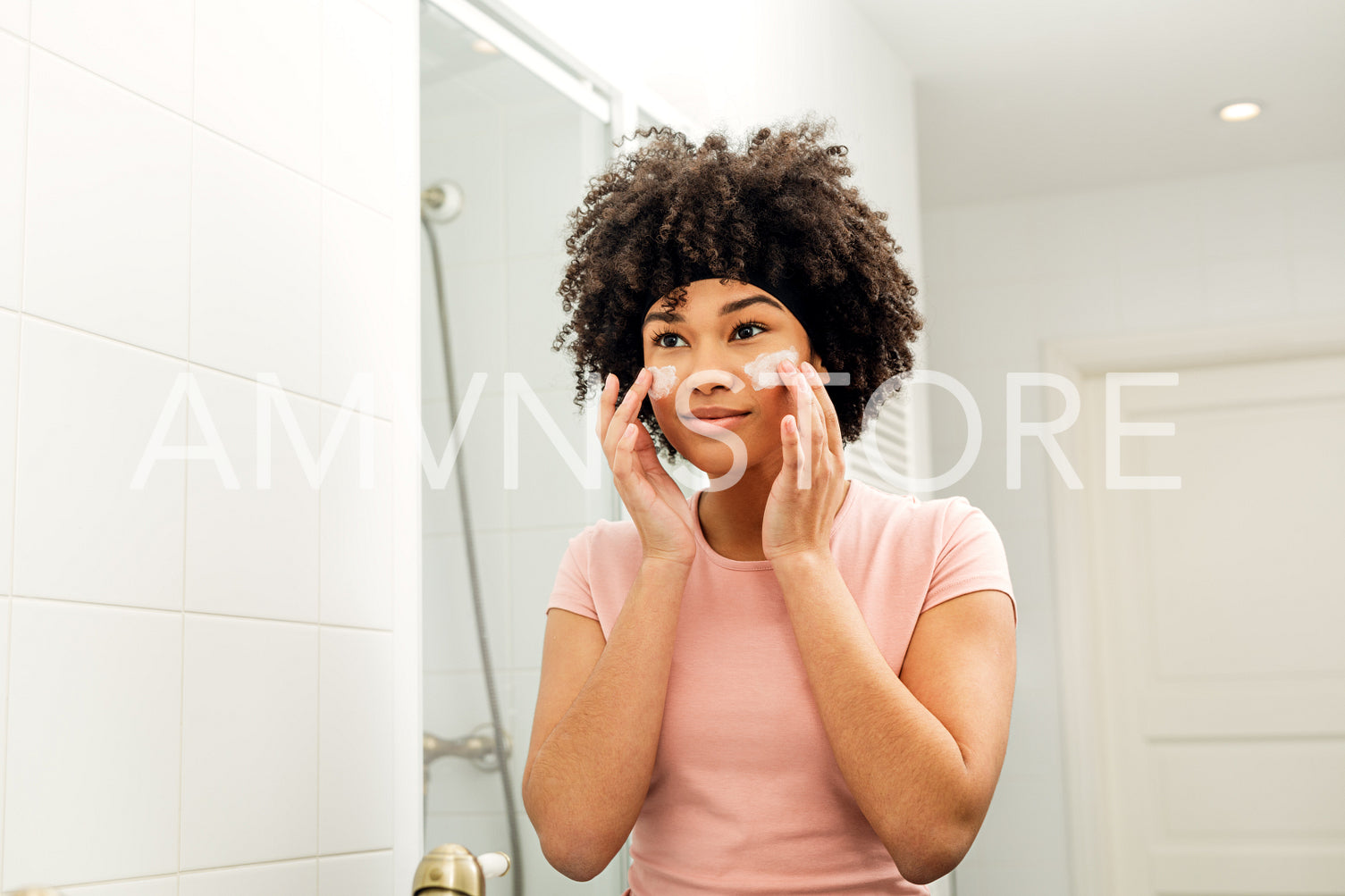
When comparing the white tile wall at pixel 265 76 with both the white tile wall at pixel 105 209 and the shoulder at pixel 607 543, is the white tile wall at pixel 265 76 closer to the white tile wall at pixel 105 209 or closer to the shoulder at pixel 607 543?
the white tile wall at pixel 105 209

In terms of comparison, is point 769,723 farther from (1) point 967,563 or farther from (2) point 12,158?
(2) point 12,158

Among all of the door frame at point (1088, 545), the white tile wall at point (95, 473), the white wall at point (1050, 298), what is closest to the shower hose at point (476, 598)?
the white tile wall at point (95, 473)

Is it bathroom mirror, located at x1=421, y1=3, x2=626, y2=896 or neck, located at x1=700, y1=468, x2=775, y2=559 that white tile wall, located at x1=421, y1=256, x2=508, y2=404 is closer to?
bathroom mirror, located at x1=421, y1=3, x2=626, y2=896

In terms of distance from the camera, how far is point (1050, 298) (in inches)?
137

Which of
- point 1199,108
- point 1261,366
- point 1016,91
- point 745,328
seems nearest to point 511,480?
point 745,328

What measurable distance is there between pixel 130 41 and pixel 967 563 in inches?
30.1

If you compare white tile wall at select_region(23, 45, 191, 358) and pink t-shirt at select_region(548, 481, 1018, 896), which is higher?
white tile wall at select_region(23, 45, 191, 358)

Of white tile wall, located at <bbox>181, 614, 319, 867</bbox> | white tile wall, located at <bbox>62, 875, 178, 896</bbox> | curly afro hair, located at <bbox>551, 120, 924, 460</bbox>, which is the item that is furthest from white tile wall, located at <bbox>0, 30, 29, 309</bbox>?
curly afro hair, located at <bbox>551, 120, 924, 460</bbox>

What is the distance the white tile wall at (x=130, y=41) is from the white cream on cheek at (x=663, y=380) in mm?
431

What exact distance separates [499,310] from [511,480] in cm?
20

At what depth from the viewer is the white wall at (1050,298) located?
3215mm

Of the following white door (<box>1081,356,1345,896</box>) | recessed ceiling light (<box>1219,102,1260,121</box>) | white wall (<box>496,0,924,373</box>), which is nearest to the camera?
white wall (<box>496,0,924,373</box>)

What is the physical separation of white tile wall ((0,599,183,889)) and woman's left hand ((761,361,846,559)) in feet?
1.54

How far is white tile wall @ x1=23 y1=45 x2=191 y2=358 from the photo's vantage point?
849 millimetres
